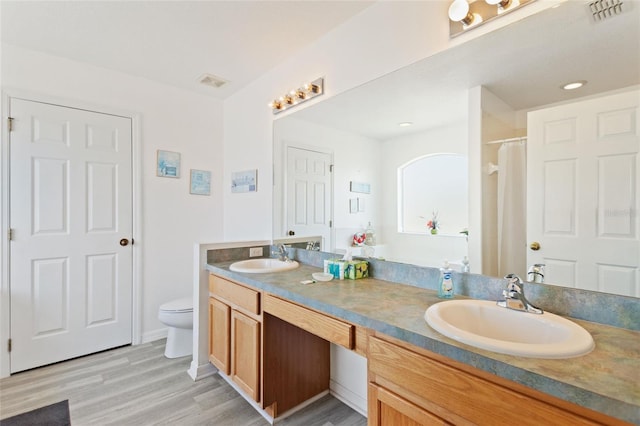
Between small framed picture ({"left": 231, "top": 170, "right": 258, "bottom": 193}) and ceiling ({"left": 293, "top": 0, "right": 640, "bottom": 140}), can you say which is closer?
ceiling ({"left": 293, "top": 0, "right": 640, "bottom": 140})

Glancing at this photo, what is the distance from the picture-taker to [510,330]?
1081 mm

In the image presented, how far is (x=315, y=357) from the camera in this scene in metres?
1.92

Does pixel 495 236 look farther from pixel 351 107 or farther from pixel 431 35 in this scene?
pixel 351 107

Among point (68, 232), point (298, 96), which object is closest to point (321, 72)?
point (298, 96)

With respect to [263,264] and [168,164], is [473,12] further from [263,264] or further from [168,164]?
[168,164]

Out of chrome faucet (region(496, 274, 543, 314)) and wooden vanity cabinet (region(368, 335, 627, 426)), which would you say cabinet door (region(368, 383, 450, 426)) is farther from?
chrome faucet (region(496, 274, 543, 314))

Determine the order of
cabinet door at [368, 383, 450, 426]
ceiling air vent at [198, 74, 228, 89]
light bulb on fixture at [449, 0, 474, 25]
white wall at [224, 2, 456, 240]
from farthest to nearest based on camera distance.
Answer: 1. ceiling air vent at [198, 74, 228, 89]
2. white wall at [224, 2, 456, 240]
3. light bulb on fixture at [449, 0, 474, 25]
4. cabinet door at [368, 383, 450, 426]

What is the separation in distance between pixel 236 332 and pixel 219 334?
10.2 inches

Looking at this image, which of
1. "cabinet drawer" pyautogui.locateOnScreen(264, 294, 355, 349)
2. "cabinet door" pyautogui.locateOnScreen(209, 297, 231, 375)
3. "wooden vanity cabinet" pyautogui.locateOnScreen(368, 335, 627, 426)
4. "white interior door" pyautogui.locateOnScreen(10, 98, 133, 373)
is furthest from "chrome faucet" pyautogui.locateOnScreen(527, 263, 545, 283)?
"white interior door" pyautogui.locateOnScreen(10, 98, 133, 373)

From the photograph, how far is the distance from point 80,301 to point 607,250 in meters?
3.32

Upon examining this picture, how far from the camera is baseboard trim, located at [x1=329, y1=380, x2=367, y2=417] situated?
1791 mm

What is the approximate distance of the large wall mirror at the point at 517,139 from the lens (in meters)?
1.01

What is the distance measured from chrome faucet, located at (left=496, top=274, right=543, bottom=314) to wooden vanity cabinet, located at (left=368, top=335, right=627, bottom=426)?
43cm

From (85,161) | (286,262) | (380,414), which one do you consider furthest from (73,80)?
(380,414)
